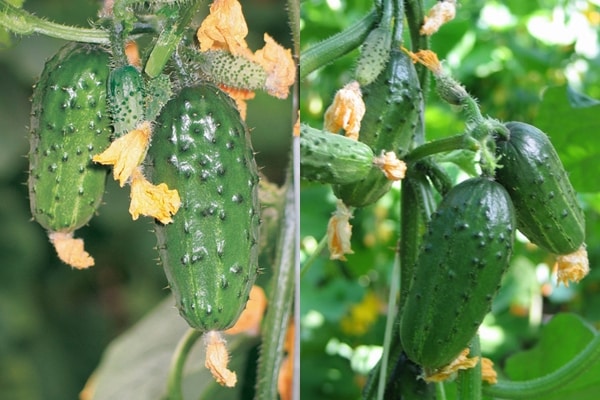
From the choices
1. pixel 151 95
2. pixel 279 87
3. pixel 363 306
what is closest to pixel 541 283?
pixel 363 306

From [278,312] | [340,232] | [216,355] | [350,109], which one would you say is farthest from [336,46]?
[216,355]

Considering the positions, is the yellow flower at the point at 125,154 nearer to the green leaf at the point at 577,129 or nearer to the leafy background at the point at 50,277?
the leafy background at the point at 50,277

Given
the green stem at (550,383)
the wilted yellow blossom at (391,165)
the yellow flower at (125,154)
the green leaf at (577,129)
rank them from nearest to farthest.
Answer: the yellow flower at (125,154)
the wilted yellow blossom at (391,165)
the green stem at (550,383)
the green leaf at (577,129)

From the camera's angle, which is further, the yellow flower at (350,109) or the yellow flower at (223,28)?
the yellow flower at (350,109)

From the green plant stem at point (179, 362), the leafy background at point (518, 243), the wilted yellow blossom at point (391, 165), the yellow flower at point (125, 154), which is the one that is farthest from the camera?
the leafy background at point (518, 243)

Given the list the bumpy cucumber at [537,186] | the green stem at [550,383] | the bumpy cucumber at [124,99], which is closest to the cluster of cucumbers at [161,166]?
the bumpy cucumber at [124,99]
